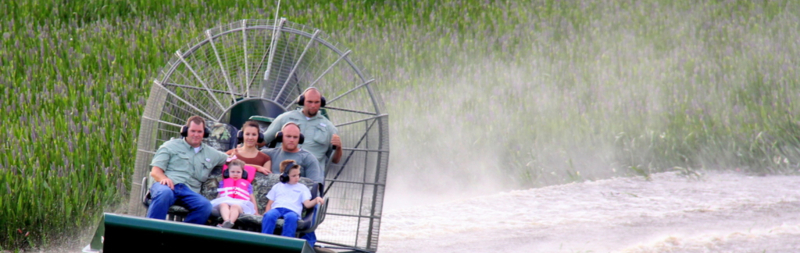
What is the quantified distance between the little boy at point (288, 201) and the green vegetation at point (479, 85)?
2.04 meters

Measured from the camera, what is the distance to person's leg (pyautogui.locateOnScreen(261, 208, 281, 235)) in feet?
17.3

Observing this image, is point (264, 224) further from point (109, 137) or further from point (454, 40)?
point (454, 40)

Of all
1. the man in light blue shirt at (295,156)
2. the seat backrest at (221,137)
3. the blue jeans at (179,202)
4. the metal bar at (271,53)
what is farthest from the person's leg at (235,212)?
the metal bar at (271,53)

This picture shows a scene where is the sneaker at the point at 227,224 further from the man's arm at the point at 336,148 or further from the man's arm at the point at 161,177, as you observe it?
the man's arm at the point at 336,148

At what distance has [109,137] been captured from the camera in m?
8.18

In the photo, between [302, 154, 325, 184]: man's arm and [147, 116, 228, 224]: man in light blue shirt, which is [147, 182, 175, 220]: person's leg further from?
[302, 154, 325, 184]: man's arm

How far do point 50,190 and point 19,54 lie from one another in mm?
5652

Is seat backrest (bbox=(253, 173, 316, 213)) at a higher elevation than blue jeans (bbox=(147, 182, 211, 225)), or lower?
higher

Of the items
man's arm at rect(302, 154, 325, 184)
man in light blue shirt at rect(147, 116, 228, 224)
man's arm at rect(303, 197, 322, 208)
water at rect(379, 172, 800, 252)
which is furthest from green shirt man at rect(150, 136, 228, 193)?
water at rect(379, 172, 800, 252)

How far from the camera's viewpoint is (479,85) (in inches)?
467

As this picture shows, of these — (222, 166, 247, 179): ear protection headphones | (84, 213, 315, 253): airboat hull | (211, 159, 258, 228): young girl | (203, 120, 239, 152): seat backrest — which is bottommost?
(84, 213, 315, 253): airboat hull

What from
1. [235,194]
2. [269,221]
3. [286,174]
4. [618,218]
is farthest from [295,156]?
[618,218]

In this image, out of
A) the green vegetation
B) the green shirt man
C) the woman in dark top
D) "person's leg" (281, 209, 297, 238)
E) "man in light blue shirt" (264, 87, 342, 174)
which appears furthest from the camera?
the green vegetation

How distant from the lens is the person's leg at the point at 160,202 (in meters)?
5.33
